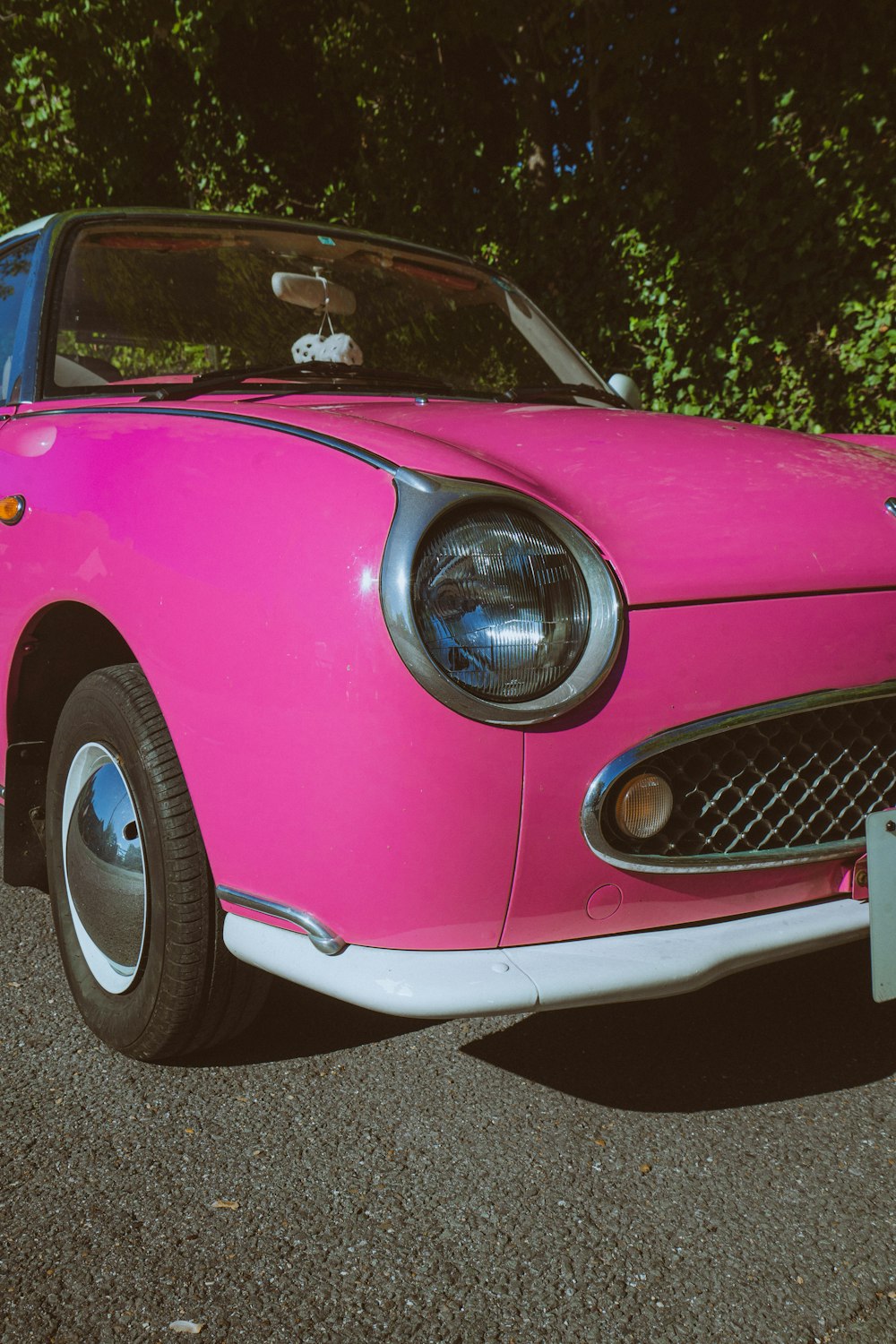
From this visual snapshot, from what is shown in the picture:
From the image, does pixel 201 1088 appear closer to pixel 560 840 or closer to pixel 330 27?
pixel 560 840

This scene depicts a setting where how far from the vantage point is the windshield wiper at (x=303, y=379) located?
2369 millimetres

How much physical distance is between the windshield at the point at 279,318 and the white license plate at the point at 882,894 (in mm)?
1449

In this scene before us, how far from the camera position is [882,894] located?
1740mm

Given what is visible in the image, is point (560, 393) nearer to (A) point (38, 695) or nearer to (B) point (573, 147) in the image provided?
(A) point (38, 695)

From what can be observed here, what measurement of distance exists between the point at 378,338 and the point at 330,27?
6.97 metres

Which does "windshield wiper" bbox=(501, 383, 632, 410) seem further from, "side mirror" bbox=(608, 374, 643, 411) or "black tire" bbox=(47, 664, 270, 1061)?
"black tire" bbox=(47, 664, 270, 1061)

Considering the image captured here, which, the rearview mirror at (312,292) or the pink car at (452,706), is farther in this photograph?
the rearview mirror at (312,292)

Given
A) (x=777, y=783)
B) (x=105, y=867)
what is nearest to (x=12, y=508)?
(x=105, y=867)

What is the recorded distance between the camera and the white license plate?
1738 millimetres

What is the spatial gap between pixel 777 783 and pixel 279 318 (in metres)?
1.82

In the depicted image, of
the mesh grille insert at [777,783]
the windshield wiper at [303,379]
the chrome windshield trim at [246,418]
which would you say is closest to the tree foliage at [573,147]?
the windshield wiper at [303,379]

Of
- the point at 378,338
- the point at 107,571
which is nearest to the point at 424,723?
the point at 107,571

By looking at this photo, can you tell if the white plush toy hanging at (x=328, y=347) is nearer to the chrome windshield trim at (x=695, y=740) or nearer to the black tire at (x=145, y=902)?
the black tire at (x=145, y=902)

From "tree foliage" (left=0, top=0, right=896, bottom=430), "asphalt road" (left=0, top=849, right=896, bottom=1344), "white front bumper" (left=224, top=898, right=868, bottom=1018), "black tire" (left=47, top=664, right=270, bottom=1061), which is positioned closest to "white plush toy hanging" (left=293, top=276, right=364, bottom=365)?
Result: "black tire" (left=47, top=664, right=270, bottom=1061)
